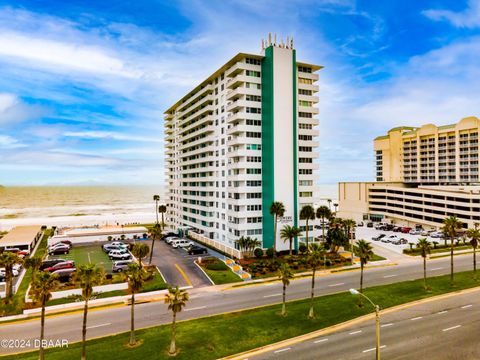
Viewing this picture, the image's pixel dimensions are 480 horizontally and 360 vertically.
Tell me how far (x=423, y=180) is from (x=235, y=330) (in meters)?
141

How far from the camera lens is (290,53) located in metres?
74.7

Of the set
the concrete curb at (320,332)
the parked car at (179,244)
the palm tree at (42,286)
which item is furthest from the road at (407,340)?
the parked car at (179,244)

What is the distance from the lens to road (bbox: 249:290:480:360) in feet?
100

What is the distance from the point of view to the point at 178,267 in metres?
63.9

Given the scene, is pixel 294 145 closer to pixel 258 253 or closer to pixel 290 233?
pixel 290 233

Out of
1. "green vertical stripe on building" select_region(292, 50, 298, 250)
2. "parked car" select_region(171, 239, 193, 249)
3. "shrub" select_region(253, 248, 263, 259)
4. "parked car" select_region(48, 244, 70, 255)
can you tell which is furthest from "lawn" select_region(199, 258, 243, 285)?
"parked car" select_region(48, 244, 70, 255)

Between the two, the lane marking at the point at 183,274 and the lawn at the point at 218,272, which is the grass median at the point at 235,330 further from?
the lawn at the point at 218,272

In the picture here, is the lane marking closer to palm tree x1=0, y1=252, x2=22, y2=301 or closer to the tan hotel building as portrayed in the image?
palm tree x1=0, y1=252, x2=22, y2=301

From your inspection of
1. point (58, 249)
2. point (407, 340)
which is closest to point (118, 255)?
point (58, 249)

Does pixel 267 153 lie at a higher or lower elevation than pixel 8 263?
higher

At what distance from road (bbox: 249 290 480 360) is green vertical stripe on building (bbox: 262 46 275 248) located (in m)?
35.8

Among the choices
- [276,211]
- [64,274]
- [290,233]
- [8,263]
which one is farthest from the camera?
→ [290,233]

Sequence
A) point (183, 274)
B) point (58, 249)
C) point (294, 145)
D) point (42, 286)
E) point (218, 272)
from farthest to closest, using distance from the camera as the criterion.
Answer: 1. point (58, 249)
2. point (294, 145)
3. point (218, 272)
4. point (183, 274)
5. point (42, 286)

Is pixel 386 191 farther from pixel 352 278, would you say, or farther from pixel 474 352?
pixel 474 352
